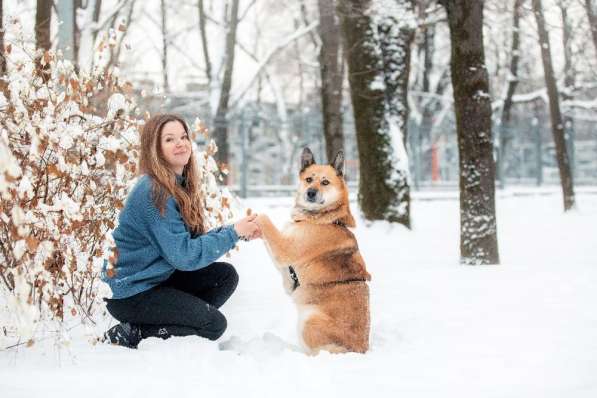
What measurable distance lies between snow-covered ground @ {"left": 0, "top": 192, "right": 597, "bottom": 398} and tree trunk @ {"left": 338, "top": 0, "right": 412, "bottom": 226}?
264 cm

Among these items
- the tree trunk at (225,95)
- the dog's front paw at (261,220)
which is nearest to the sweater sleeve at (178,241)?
the dog's front paw at (261,220)

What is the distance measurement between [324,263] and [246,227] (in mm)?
521

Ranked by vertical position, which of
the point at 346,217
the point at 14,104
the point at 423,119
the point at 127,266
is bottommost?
the point at 127,266

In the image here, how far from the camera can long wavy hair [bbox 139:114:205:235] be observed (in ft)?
10.9

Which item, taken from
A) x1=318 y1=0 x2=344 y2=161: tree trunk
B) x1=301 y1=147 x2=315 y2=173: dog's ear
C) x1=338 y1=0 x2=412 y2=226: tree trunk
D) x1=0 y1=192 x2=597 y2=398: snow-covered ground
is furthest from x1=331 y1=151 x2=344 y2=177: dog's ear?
x1=318 y1=0 x2=344 y2=161: tree trunk

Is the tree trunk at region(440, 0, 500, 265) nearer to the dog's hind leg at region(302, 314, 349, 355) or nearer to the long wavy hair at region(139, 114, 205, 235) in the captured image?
the dog's hind leg at region(302, 314, 349, 355)

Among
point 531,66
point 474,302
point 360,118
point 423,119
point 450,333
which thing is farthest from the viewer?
point 531,66

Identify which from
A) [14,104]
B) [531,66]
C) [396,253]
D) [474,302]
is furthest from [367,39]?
[531,66]

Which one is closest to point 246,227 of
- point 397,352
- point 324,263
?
point 324,263

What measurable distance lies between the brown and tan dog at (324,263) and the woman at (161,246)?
0.26 m

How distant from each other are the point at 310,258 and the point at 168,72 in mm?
22502

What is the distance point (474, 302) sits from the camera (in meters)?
4.55

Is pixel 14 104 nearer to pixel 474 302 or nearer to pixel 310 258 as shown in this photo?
pixel 310 258

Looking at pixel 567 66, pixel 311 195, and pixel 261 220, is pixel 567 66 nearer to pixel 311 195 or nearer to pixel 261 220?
pixel 311 195
